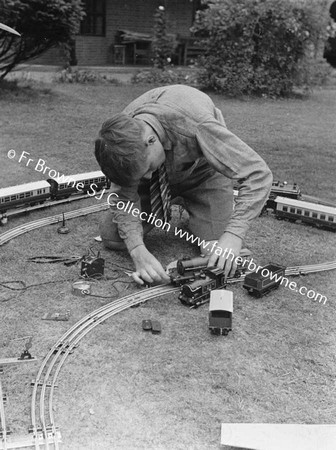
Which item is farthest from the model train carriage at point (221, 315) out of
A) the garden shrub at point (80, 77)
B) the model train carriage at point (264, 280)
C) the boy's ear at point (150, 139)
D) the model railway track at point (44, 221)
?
the garden shrub at point (80, 77)

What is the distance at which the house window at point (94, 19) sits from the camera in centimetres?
2188

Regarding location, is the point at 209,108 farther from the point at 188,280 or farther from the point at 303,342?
the point at 303,342

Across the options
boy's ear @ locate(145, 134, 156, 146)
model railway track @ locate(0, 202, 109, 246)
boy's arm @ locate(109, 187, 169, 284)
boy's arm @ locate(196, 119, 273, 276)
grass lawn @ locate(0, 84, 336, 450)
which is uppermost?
boy's ear @ locate(145, 134, 156, 146)

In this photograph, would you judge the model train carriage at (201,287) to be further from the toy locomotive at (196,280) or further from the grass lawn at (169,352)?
the grass lawn at (169,352)

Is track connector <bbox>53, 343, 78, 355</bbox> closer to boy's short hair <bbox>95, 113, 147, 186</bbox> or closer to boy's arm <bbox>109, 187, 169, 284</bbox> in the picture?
boy's arm <bbox>109, 187, 169, 284</bbox>

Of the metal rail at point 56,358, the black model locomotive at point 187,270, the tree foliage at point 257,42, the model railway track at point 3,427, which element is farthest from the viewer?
the tree foliage at point 257,42

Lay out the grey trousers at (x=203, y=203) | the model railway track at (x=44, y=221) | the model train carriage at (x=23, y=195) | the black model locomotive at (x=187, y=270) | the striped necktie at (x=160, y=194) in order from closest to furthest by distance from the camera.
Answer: the black model locomotive at (x=187, y=270) < the striped necktie at (x=160, y=194) < the grey trousers at (x=203, y=203) < the model railway track at (x=44, y=221) < the model train carriage at (x=23, y=195)

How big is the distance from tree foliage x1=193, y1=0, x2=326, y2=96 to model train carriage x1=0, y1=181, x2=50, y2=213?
439 inches

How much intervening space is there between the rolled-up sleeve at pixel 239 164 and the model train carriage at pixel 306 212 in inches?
86.9

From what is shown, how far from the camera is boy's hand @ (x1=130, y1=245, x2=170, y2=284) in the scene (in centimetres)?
496

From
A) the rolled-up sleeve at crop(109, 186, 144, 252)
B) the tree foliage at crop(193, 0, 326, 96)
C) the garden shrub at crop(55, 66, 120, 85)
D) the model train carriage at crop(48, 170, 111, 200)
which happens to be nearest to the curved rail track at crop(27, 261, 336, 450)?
the rolled-up sleeve at crop(109, 186, 144, 252)

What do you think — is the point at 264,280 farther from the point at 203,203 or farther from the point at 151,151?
the point at 151,151

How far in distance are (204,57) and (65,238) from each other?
12.8 meters

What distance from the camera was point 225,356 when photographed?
4.18 metres
